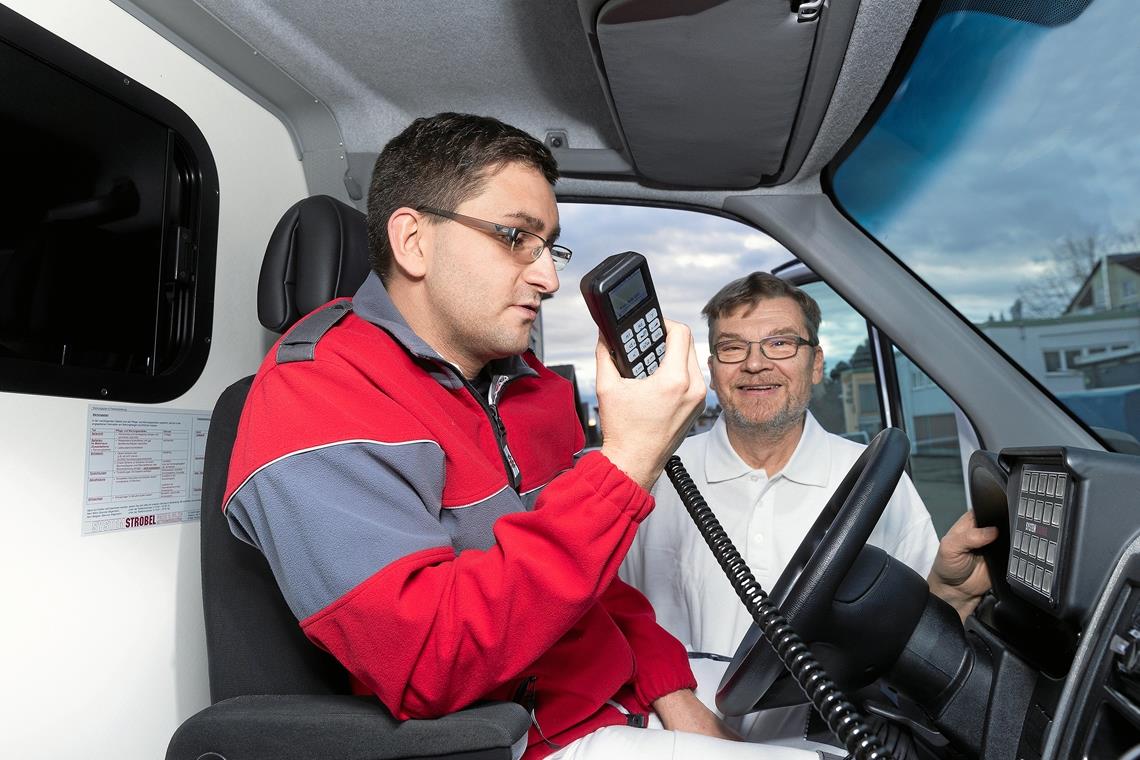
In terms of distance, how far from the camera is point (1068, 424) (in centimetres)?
180

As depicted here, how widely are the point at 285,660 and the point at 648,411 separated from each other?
27.0 inches

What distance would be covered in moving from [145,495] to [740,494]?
53.8 inches

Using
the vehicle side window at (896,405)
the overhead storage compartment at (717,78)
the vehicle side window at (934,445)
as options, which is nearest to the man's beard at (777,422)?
the vehicle side window at (896,405)

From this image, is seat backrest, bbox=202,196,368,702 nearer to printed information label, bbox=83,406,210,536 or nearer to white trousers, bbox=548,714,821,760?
printed information label, bbox=83,406,210,536

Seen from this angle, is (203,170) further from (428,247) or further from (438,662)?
(438,662)

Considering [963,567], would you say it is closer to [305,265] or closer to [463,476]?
[463,476]

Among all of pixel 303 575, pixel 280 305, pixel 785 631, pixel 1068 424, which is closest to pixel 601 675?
pixel 785 631

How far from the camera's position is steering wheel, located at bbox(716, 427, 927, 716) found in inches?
37.6

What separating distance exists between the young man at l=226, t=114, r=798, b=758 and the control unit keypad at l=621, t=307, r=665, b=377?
0.12 feet

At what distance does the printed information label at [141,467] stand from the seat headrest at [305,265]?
0.90ft

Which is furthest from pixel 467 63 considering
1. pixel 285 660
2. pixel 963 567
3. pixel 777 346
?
pixel 963 567

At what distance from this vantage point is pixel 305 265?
155 cm

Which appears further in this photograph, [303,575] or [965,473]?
[965,473]

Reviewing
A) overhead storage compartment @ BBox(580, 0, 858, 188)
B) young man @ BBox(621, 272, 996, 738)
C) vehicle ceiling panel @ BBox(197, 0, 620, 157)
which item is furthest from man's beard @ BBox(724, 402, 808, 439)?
vehicle ceiling panel @ BBox(197, 0, 620, 157)
